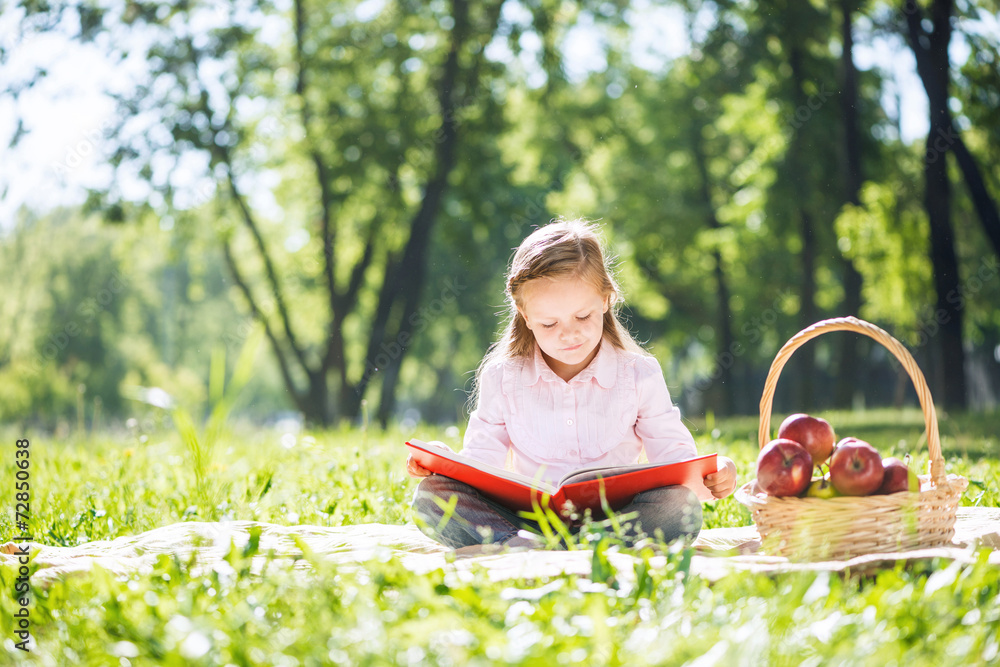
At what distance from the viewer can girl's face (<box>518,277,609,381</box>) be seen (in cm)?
298

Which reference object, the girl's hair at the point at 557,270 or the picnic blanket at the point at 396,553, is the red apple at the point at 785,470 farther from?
the girl's hair at the point at 557,270

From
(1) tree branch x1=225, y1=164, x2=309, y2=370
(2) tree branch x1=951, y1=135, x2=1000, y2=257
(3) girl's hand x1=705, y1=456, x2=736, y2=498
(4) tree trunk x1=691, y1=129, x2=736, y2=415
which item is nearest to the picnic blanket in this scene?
(3) girl's hand x1=705, y1=456, x2=736, y2=498

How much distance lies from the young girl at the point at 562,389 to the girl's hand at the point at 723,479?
275mm

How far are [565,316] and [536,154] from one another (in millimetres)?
15366

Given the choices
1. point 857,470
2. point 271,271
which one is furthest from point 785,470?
point 271,271

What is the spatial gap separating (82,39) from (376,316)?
550cm

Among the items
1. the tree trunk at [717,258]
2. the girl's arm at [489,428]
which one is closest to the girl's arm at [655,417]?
the girl's arm at [489,428]

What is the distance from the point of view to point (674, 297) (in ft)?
69.7

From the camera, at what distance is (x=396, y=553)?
2.30 metres

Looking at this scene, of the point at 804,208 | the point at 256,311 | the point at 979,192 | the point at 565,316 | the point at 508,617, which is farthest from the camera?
the point at 256,311

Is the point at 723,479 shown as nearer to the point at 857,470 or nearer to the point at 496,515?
the point at 857,470

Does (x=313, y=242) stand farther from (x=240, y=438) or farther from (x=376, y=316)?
(x=240, y=438)

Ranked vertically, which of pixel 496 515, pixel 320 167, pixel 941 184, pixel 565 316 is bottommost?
pixel 496 515

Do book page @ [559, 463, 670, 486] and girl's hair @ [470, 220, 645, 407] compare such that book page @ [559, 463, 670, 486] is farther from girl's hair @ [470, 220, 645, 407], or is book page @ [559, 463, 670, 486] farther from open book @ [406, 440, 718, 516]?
girl's hair @ [470, 220, 645, 407]
